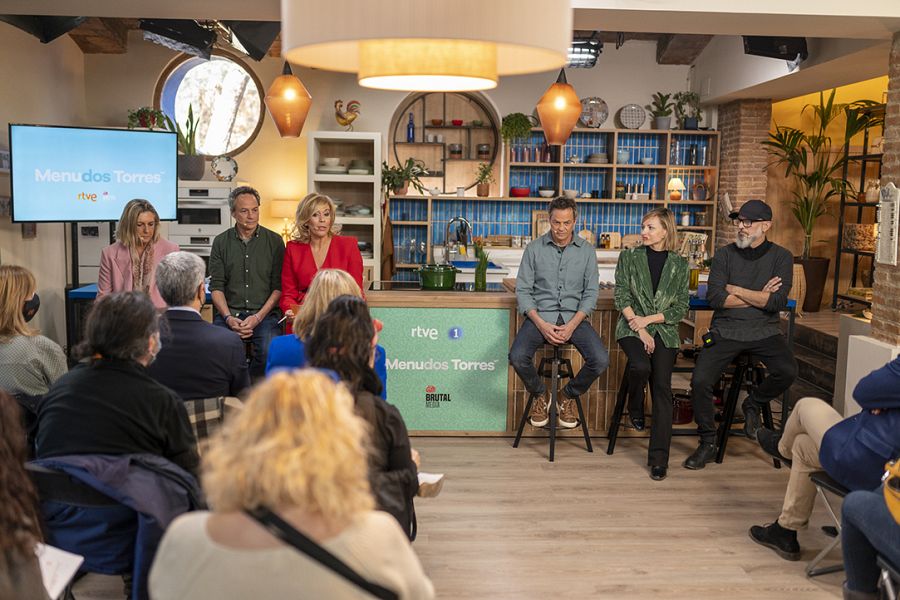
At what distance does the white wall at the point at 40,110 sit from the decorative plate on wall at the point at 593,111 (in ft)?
18.5

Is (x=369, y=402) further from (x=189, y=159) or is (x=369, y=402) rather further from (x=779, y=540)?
(x=189, y=159)

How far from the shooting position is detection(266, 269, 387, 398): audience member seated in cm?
312

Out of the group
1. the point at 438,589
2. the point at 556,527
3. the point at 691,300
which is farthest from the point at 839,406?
the point at 438,589

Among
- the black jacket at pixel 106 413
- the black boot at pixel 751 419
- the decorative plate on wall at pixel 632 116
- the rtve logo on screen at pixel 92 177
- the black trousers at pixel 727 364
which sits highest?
the decorative plate on wall at pixel 632 116

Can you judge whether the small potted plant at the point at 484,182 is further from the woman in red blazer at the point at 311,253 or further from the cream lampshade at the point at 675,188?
the woman in red blazer at the point at 311,253

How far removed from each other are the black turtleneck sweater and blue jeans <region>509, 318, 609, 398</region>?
0.72m

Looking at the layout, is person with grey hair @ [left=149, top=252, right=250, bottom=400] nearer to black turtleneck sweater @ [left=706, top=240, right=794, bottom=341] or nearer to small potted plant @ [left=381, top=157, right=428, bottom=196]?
black turtleneck sweater @ [left=706, top=240, right=794, bottom=341]

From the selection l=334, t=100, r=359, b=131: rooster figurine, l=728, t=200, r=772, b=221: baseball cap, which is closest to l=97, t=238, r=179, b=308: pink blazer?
l=728, t=200, r=772, b=221: baseball cap

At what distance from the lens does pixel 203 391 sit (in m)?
3.18

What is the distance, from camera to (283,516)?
1492mm

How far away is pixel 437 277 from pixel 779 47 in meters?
3.82

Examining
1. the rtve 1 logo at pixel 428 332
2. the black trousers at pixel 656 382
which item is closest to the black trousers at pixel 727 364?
the black trousers at pixel 656 382

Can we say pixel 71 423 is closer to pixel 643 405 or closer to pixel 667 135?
pixel 643 405

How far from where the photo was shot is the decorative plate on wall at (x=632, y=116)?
10078 mm
